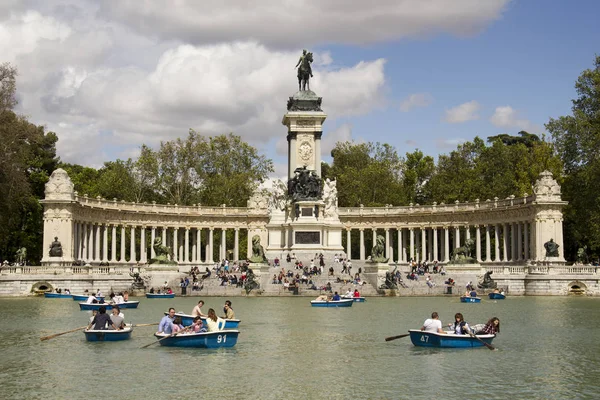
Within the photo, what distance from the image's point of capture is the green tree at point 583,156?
73.0 meters

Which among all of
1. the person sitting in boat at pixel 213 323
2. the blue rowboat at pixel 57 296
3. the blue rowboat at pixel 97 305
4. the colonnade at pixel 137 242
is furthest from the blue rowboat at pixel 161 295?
the person sitting in boat at pixel 213 323

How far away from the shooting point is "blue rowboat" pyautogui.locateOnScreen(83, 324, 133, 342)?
29625 mm

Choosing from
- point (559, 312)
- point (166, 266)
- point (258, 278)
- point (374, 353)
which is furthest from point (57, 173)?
point (374, 353)

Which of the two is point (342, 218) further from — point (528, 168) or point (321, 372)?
point (321, 372)

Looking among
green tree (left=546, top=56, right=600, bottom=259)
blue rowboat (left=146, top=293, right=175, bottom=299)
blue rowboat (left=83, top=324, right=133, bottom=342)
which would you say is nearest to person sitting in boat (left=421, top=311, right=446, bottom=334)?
blue rowboat (left=83, top=324, right=133, bottom=342)

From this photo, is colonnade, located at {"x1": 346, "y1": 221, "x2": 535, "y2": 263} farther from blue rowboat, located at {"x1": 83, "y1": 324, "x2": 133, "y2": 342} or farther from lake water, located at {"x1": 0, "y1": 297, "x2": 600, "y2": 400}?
blue rowboat, located at {"x1": 83, "y1": 324, "x2": 133, "y2": 342}

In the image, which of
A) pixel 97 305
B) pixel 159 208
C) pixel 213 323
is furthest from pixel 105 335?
pixel 159 208

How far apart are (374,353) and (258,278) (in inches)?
1401

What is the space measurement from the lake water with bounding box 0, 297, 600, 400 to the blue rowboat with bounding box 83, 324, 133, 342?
13.4 inches

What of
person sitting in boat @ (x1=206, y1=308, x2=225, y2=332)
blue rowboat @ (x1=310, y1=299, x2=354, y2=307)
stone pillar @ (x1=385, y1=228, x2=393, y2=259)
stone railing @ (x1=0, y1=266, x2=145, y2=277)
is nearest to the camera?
person sitting in boat @ (x1=206, y1=308, x2=225, y2=332)

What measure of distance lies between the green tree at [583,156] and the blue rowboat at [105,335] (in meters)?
50.9

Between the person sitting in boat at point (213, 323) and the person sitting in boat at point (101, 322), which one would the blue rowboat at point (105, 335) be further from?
the person sitting in boat at point (213, 323)

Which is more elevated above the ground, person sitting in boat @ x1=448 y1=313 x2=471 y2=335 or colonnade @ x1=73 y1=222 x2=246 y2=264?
colonnade @ x1=73 y1=222 x2=246 y2=264

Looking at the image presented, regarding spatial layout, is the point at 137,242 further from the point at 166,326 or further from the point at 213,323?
the point at 213,323
